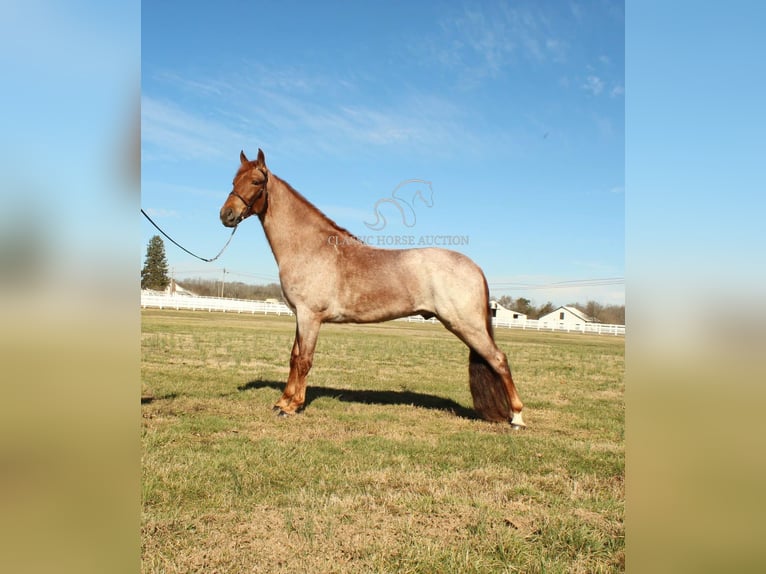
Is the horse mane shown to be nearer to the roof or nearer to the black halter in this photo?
the black halter

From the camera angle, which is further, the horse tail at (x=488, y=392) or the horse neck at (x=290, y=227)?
the horse neck at (x=290, y=227)

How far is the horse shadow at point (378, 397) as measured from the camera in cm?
739

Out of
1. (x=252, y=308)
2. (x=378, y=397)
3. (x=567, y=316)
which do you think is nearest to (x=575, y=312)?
(x=567, y=316)

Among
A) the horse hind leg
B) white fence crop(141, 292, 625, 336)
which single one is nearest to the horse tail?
the horse hind leg

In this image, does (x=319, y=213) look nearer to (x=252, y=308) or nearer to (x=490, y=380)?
(x=490, y=380)

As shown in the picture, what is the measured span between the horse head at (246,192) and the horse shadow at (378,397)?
296 centimetres

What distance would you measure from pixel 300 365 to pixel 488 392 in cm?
263

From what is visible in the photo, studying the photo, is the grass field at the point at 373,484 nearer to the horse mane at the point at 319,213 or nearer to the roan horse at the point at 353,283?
the roan horse at the point at 353,283

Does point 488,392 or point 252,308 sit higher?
point 252,308

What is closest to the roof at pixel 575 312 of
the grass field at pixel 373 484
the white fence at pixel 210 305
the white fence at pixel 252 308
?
the white fence at pixel 252 308

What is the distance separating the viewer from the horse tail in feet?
21.2

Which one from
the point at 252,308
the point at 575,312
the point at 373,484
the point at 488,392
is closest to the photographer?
the point at 373,484

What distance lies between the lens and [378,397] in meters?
8.10
